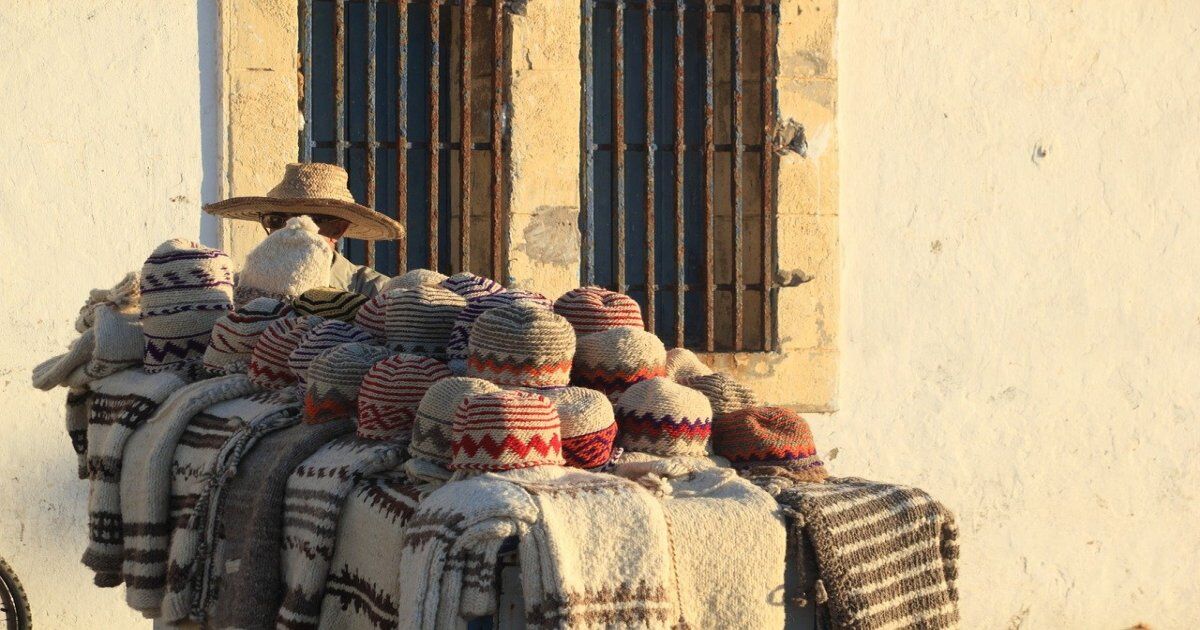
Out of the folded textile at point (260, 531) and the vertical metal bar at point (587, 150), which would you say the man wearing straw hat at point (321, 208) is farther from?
the folded textile at point (260, 531)

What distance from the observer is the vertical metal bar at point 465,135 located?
5164mm

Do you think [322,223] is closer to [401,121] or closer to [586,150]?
[401,121]

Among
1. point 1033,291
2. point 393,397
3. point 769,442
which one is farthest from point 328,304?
point 1033,291

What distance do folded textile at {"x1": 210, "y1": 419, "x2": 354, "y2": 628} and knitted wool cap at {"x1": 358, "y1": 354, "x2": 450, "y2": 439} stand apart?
5.1 inches

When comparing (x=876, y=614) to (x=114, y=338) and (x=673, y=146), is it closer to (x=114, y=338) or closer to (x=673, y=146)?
(x=114, y=338)

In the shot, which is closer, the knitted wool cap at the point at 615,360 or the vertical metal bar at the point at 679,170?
the knitted wool cap at the point at 615,360

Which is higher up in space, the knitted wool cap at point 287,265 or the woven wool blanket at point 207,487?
the knitted wool cap at point 287,265

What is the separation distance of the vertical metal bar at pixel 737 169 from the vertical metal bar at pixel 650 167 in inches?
13.0

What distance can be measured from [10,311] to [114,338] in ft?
6.26

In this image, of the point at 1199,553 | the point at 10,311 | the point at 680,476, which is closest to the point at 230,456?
the point at 680,476

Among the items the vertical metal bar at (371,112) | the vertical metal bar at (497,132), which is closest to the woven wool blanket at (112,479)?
the vertical metal bar at (371,112)

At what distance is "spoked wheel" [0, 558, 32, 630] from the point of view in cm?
427

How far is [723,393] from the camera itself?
2.38m

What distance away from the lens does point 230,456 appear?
7.72 ft
